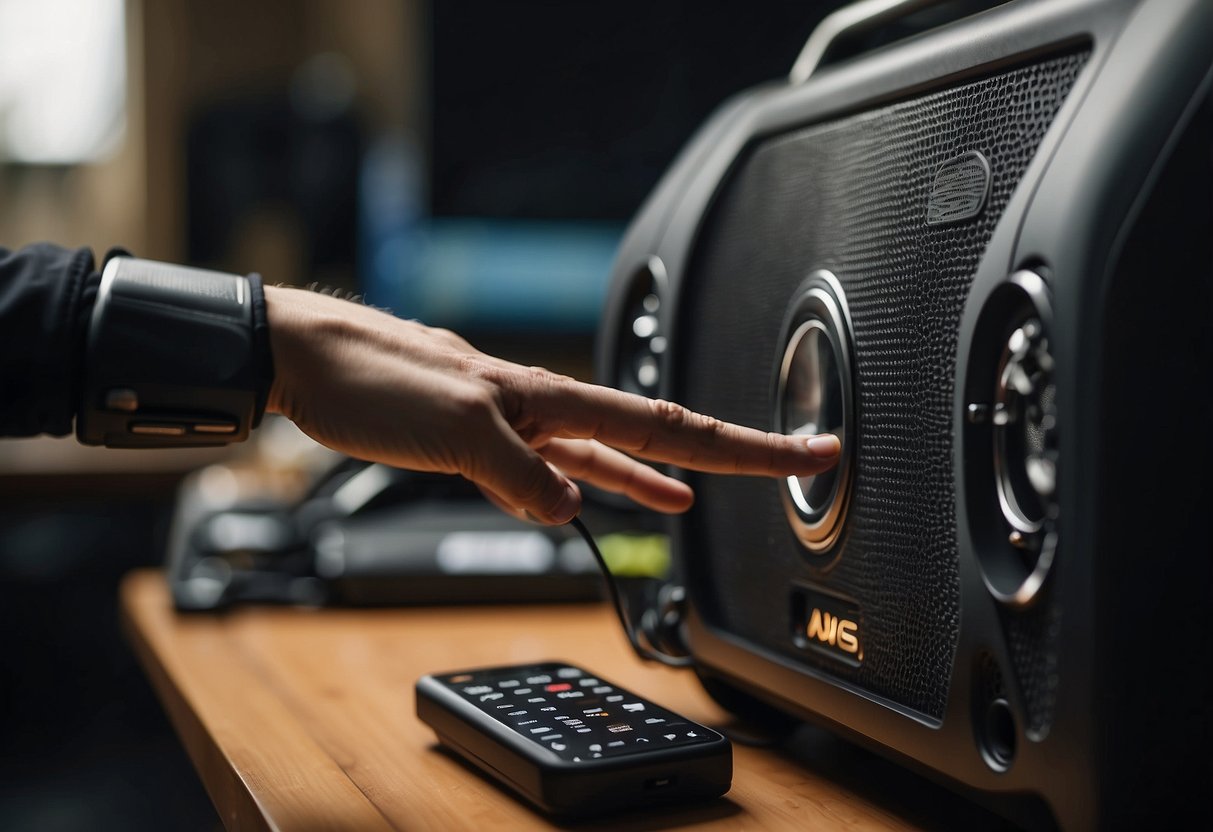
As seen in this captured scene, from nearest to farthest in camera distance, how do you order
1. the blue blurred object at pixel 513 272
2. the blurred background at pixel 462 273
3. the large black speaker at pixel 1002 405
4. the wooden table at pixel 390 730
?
the large black speaker at pixel 1002 405, the wooden table at pixel 390 730, the blurred background at pixel 462 273, the blue blurred object at pixel 513 272

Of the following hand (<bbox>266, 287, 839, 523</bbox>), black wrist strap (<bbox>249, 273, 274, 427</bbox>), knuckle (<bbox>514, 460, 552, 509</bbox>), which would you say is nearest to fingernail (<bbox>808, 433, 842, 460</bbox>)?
hand (<bbox>266, 287, 839, 523</bbox>)

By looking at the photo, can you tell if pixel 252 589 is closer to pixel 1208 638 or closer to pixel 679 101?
pixel 1208 638

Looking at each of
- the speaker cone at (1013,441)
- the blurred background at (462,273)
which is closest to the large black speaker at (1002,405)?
the speaker cone at (1013,441)

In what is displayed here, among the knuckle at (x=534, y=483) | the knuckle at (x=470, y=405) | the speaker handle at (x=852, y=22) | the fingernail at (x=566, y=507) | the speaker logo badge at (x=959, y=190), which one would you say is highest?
the speaker handle at (x=852, y=22)

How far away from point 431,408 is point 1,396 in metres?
0.18

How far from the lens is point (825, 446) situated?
0.45 meters

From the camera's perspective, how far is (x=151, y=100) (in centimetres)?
265

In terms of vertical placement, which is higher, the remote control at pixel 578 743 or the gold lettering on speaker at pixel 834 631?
the gold lettering on speaker at pixel 834 631

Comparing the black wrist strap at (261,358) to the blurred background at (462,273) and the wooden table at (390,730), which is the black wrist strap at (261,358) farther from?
the blurred background at (462,273)

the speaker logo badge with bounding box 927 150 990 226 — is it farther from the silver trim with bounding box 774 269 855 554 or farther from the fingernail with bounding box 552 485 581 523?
the fingernail with bounding box 552 485 581 523

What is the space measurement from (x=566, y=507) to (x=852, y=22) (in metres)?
0.26

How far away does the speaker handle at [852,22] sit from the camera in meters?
0.51

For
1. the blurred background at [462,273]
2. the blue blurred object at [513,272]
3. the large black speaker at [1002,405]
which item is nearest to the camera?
the large black speaker at [1002,405]

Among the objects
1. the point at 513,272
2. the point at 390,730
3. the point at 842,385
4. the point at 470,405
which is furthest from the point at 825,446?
the point at 513,272
